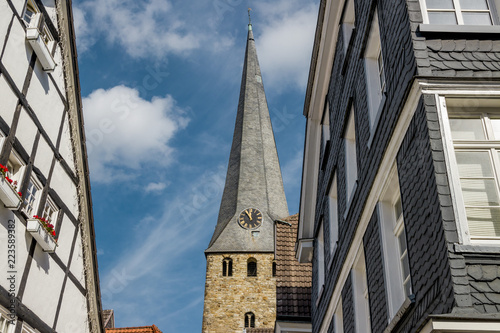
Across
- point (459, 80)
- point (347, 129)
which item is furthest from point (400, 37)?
point (347, 129)

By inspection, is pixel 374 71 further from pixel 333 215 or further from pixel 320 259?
pixel 320 259

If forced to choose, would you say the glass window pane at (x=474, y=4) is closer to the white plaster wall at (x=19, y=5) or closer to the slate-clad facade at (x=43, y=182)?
the slate-clad facade at (x=43, y=182)

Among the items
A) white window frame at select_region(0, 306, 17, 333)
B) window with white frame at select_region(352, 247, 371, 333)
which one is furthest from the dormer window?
window with white frame at select_region(352, 247, 371, 333)

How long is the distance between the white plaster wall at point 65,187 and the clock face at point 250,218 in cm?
3992

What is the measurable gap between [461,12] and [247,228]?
148 feet

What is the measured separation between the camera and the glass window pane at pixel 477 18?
18.0 feet

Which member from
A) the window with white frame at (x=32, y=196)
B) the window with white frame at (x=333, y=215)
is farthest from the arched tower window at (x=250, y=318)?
the window with white frame at (x=32, y=196)

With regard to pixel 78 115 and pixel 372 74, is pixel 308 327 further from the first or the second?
pixel 372 74

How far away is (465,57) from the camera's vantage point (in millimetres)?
5270

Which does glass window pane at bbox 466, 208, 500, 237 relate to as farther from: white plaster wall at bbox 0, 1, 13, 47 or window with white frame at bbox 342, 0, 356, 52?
white plaster wall at bbox 0, 1, 13, 47

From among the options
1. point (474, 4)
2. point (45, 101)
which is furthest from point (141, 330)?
point (474, 4)

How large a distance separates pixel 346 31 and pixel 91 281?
6079 mm

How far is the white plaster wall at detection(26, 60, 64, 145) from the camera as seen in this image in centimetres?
912

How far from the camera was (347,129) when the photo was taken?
885cm
